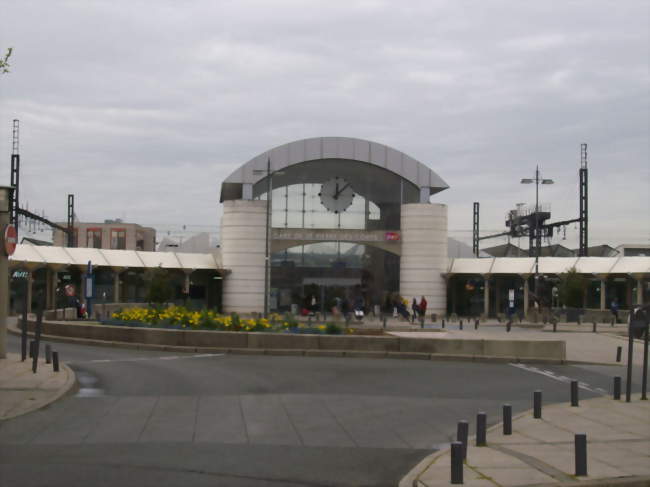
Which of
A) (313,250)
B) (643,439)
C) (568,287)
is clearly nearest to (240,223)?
(313,250)

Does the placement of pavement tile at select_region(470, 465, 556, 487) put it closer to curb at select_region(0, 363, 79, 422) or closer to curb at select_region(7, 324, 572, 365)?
curb at select_region(0, 363, 79, 422)

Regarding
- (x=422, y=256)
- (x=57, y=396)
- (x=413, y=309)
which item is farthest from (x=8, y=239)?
(x=422, y=256)

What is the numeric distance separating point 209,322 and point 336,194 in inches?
1297

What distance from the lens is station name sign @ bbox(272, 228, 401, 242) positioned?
58594 mm

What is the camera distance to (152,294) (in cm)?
5272

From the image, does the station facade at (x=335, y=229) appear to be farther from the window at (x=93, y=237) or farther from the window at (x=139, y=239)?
the window at (x=139, y=239)

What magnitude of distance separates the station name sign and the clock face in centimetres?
190

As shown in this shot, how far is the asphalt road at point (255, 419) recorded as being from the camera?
9391mm

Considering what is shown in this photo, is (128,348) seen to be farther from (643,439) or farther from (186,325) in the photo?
(643,439)

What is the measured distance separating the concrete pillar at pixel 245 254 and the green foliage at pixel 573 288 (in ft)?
66.6

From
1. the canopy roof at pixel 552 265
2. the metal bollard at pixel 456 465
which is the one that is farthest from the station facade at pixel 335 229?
the metal bollard at pixel 456 465

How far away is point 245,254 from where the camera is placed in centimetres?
5819

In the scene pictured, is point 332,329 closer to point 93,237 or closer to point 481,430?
point 481,430

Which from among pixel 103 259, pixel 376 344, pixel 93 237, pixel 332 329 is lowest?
pixel 376 344
